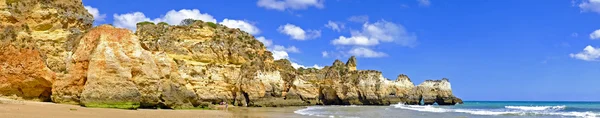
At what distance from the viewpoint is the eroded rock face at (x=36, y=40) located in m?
21.5

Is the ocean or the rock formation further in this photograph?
the ocean

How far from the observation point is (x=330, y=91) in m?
64.6

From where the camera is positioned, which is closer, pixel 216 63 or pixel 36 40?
pixel 36 40

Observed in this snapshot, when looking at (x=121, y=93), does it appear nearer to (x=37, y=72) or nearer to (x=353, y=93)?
(x=37, y=72)

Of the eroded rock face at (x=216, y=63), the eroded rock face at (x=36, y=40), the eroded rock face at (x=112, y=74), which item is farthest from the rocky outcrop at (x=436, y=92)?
the eroded rock face at (x=112, y=74)

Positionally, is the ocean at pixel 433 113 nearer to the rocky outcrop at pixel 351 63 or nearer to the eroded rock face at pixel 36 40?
the eroded rock face at pixel 36 40

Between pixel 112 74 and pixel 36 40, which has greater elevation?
pixel 36 40

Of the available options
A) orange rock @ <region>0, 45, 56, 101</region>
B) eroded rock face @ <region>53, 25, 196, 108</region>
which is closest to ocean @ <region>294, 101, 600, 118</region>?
eroded rock face @ <region>53, 25, 196, 108</region>

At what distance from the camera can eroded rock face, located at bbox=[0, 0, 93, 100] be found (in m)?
21.5

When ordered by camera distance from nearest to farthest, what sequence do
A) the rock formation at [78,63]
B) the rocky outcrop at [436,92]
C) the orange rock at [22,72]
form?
the orange rock at [22,72]
the rock formation at [78,63]
the rocky outcrop at [436,92]

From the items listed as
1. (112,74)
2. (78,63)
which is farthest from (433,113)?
(78,63)

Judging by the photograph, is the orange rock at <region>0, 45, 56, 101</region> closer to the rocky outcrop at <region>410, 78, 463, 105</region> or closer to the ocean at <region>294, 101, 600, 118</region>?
the ocean at <region>294, 101, 600, 118</region>

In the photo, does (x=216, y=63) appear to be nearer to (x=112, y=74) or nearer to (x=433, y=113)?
(x=433, y=113)

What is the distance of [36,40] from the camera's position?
24.2 m
